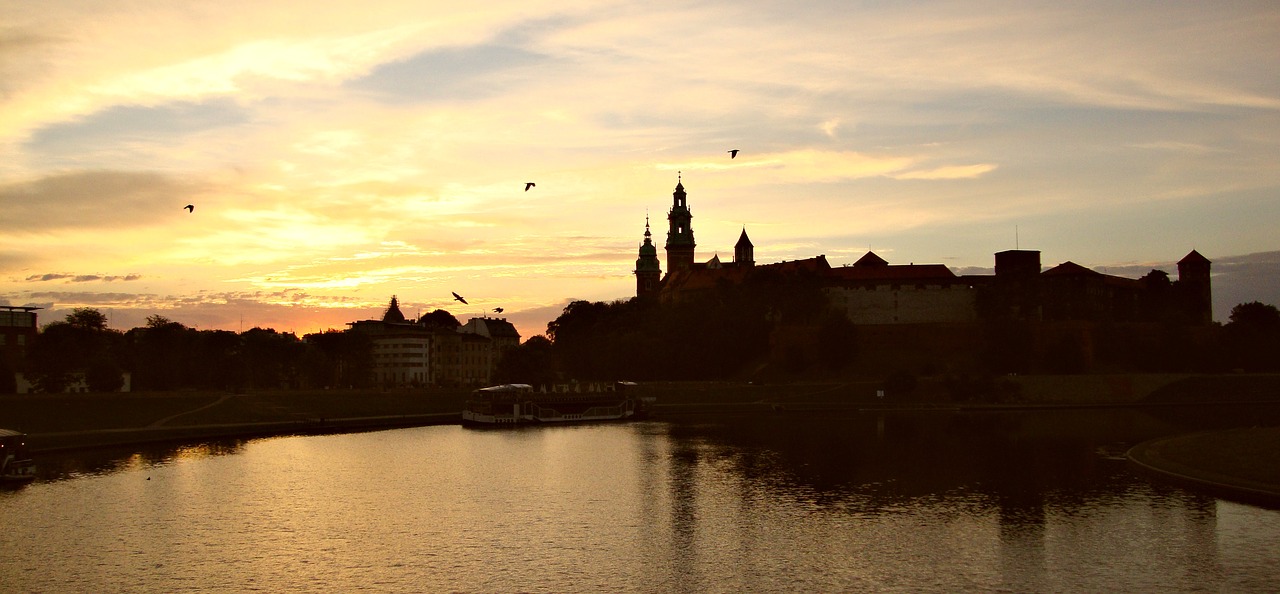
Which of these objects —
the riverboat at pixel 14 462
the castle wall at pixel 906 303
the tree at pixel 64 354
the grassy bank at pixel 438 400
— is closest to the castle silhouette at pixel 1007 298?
the castle wall at pixel 906 303

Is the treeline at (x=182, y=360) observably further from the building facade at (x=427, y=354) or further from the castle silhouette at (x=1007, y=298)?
the castle silhouette at (x=1007, y=298)

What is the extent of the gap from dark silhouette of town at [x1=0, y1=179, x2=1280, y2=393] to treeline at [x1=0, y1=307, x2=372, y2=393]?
7.4 inches

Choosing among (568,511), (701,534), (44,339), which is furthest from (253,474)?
(44,339)

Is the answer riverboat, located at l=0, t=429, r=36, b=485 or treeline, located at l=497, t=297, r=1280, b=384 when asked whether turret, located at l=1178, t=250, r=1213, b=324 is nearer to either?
treeline, located at l=497, t=297, r=1280, b=384

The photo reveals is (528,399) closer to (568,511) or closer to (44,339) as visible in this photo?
(44,339)

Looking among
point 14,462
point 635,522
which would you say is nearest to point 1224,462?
point 635,522

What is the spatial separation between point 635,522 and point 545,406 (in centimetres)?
6370

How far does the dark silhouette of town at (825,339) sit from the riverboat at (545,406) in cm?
2553

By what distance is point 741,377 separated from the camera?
134 m

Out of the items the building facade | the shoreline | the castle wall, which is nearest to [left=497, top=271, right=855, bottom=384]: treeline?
the castle wall

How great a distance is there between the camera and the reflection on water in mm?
32719

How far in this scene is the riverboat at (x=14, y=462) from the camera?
54.2 meters

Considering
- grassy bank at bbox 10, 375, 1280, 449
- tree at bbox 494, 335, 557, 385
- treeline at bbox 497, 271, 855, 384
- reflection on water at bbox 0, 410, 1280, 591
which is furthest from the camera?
tree at bbox 494, 335, 557, 385

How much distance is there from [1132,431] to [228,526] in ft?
213
